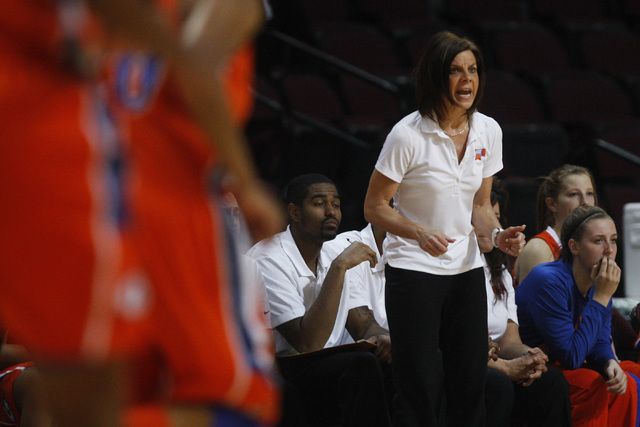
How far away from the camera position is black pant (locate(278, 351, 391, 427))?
351 centimetres

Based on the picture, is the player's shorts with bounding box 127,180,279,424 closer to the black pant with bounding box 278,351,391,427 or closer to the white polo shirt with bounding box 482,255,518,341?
the black pant with bounding box 278,351,391,427

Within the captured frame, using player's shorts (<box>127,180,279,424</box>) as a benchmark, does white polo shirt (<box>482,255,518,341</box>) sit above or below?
below

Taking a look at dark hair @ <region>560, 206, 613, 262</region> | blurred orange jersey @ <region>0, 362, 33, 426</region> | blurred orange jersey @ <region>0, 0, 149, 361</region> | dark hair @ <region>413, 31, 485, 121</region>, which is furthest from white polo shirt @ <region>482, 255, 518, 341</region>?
blurred orange jersey @ <region>0, 0, 149, 361</region>

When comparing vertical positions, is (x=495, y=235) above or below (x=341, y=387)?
above

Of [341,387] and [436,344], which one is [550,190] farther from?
[436,344]

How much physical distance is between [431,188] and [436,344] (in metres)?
0.56

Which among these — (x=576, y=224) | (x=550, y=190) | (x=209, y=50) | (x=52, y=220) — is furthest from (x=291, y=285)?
(x=52, y=220)

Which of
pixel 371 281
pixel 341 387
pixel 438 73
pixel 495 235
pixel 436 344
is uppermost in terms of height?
pixel 438 73

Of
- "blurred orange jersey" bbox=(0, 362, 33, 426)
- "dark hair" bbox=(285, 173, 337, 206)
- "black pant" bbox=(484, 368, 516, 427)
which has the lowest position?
"black pant" bbox=(484, 368, 516, 427)

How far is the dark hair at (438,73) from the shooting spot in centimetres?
317

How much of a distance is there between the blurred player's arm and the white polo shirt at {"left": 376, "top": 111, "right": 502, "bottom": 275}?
1.86m

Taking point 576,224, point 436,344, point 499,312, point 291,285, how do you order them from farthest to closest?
point 499,312 → point 576,224 → point 291,285 → point 436,344

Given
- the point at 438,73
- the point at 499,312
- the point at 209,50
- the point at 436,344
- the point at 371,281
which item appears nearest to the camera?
the point at 209,50

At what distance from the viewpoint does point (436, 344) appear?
3.07 metres
